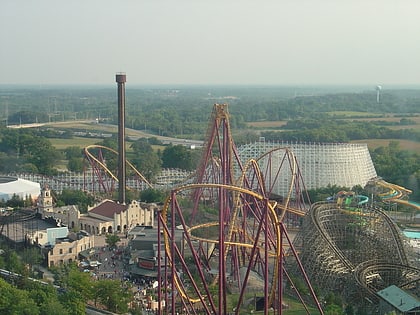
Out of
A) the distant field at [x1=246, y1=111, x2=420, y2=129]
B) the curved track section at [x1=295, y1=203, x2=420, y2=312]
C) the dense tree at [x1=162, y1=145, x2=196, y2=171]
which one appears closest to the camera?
the curved track section at [x1=295, y1=203, x2=420, y2=312]

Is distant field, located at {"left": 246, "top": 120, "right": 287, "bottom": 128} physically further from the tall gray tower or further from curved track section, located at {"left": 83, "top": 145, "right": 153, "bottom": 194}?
the tall gray tower

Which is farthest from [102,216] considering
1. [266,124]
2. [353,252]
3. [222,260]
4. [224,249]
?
[266,124]

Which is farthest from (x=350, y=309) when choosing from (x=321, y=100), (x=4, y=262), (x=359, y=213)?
(x=321, y=100)

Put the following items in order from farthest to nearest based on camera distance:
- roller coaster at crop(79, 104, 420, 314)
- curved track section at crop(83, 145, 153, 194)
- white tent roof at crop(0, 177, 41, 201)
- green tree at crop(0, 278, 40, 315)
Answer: curved track section at crop(83, 145, 153, 194), white tent roof at crop(0, 177, 41, 201), roller coaster at crop(79, 104, 420, 314), green tree at crop(0, 278, 40, 315)

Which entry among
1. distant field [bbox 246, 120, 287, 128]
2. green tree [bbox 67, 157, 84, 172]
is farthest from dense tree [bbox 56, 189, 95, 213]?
distant field [bbox 246, 120, 287, 128]

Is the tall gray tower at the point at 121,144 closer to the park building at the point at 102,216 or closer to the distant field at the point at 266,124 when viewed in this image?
the park building at the point at 102,216

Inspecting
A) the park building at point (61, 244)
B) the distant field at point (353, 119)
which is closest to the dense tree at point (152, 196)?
the park building at point (61, 244)
